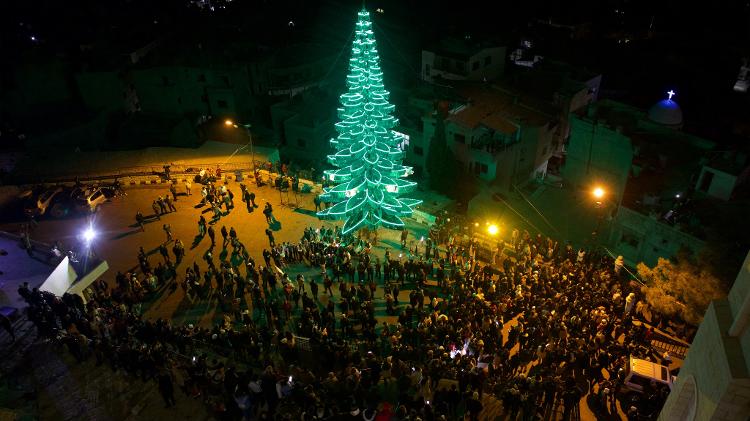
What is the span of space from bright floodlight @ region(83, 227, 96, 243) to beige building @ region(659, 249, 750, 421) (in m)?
28.6

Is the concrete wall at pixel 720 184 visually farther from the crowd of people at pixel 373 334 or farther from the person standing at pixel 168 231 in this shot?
the person standing at pixel 168 231

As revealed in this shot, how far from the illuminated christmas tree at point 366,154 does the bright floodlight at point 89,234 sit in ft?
42.3

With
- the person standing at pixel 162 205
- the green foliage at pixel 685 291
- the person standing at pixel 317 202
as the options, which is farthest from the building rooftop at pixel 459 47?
the green foliage at pixel 685 291

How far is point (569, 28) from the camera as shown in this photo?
66.0 metres

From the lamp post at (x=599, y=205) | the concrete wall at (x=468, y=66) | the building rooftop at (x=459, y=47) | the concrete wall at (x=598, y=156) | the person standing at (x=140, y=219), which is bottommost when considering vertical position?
the lamp post at (x=599, y=205)

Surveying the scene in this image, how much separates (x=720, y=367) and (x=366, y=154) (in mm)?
19789

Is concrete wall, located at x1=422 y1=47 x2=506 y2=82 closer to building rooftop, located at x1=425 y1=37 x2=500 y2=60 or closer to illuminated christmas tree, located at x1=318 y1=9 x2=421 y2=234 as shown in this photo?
building rooftop, located at x1=425 y1=37 x2=500 y2=60

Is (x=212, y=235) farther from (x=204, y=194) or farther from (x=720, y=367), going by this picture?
(x=720, y=367)

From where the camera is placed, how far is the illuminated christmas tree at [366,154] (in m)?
27.5

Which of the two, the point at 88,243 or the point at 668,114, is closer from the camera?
the point at 88,243

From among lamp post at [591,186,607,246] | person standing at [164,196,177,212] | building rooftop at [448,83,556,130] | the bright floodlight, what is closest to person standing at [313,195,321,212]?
person standing at [164,196,177,212]

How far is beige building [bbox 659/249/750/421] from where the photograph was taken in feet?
38.5

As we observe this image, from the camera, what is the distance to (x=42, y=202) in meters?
31.7

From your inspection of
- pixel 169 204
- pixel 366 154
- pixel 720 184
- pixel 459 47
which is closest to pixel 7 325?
pixel 169 204
